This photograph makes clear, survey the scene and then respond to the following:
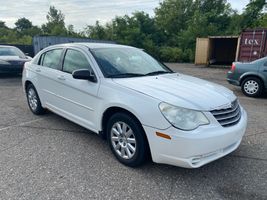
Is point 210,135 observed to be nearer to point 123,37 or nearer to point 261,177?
point 261,177

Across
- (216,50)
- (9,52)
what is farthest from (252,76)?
(216,50)

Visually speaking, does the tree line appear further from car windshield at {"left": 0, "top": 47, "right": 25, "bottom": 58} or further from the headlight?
the headlight

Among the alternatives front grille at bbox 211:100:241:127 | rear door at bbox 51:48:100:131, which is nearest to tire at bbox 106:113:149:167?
rear door at bbox 51:48:100:131

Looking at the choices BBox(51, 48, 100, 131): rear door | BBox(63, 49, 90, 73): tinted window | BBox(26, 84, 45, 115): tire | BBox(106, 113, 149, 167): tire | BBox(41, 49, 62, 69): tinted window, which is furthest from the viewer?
BBox(26, 84, 45, 115): tire

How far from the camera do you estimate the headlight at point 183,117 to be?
247 centimetres

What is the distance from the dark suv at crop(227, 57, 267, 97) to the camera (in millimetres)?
7250

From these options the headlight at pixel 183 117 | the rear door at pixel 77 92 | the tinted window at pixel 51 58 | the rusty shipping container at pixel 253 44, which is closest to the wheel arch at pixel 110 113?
the rear door at pixel 77 92

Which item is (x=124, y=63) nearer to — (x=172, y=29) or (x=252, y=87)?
(x=252, y=87)

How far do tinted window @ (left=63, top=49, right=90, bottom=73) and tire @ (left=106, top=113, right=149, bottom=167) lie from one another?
1.05 metres

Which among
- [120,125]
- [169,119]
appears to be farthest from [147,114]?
[120,125]

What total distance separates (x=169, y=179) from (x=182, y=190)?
9.4 inches

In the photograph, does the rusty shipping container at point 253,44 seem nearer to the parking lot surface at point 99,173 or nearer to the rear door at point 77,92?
the parking lot surface at point 99,173

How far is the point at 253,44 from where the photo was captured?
45.3ft

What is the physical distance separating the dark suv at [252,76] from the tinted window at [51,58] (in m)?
6.03
